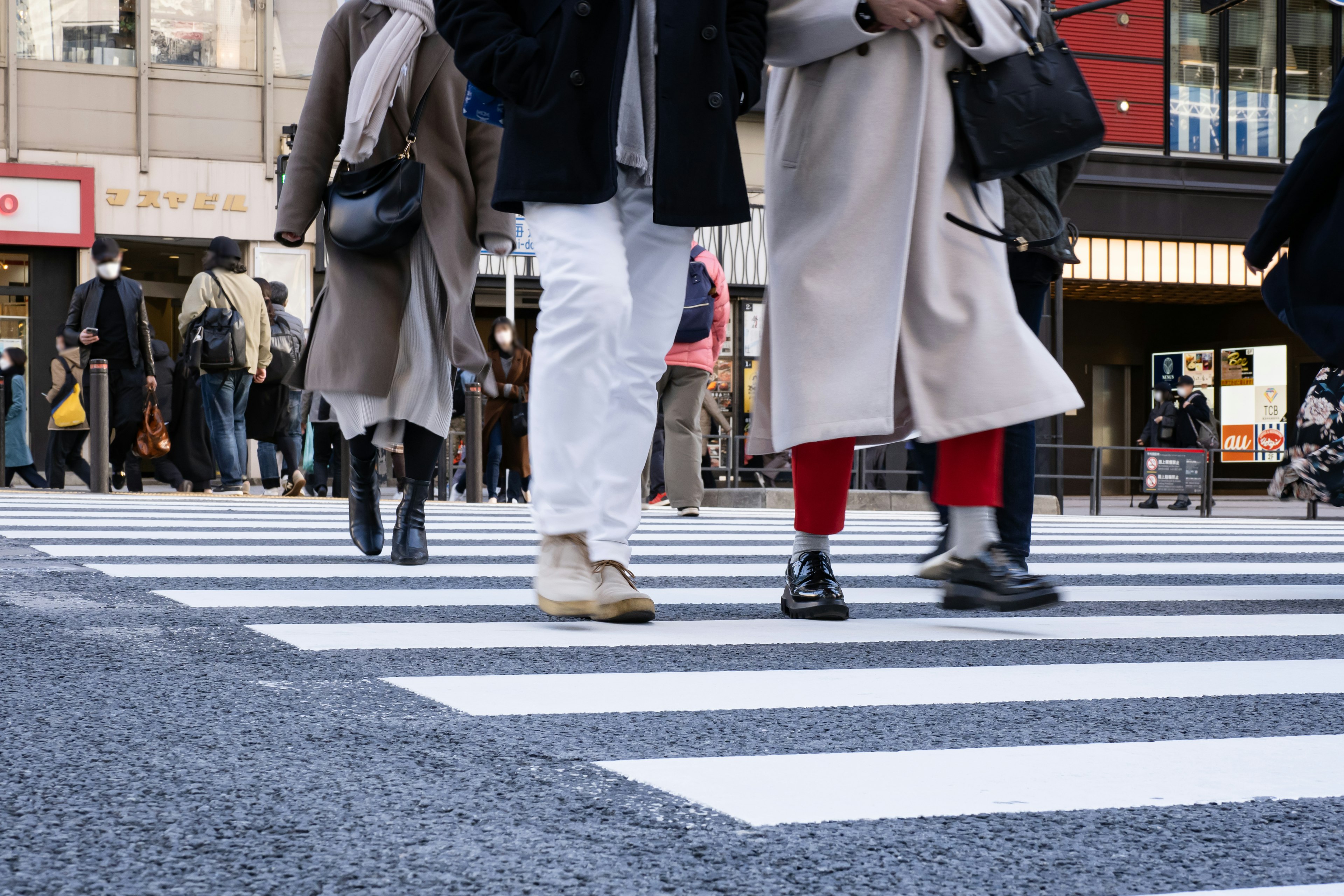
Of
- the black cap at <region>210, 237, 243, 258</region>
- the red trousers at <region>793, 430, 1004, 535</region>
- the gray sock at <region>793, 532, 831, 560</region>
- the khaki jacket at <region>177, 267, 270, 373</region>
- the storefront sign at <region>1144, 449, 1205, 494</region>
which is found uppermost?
the black cap at <region>210, 237, 243, 258</region>

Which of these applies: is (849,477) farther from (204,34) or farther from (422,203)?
(204,34)

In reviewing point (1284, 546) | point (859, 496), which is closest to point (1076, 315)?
point (859, 496)

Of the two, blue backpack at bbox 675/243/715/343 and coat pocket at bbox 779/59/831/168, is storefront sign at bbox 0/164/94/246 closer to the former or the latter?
blue backpack at bbox 675/243/715/343

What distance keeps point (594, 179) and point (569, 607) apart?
892mm

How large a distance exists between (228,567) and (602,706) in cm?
262

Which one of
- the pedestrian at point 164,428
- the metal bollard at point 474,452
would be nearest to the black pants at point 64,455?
the pedestrian at point 164,428

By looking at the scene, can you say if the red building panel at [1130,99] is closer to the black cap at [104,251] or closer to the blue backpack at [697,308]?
the blue backpack at [697,308]

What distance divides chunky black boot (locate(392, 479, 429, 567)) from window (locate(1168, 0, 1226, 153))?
69.8 ft

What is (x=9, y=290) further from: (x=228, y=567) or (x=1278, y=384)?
(x=1278, y=384)

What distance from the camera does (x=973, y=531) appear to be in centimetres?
341

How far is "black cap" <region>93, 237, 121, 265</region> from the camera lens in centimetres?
1193

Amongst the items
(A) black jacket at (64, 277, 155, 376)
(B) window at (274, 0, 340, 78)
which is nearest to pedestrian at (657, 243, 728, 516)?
(A) black jacket at (64, 277, 155, 376)

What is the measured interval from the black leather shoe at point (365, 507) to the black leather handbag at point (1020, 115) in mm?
2430

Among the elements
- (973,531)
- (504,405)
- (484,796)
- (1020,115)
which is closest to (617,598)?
(973,531)
